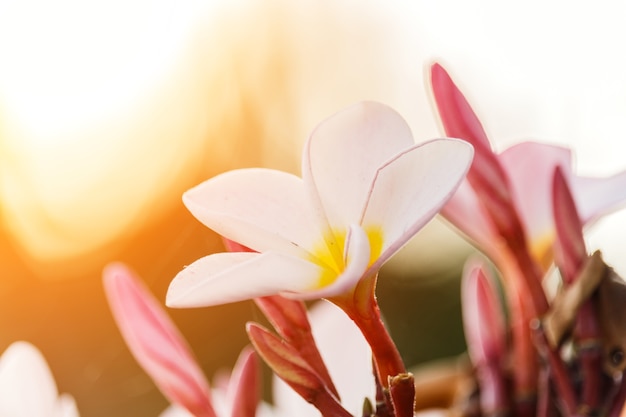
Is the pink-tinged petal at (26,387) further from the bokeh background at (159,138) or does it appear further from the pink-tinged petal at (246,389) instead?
the bokeh background at (159,138)

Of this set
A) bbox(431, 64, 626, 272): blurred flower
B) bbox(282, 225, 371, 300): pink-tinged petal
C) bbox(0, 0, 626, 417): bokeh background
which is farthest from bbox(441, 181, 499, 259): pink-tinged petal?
bbox(0, 0, 626, 417): bokeh background

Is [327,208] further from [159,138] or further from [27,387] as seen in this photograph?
[159,138]

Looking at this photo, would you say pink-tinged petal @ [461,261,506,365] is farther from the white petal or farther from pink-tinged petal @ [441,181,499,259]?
the white petal

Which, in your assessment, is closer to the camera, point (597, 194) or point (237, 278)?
point (237, 278)

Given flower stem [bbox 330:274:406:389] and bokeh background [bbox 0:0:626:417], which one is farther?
bokeh background [bbox 0:0:626:417]

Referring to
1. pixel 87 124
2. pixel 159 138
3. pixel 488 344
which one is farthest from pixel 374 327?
pixel 159 138

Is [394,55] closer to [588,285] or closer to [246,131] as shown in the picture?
[246,131]

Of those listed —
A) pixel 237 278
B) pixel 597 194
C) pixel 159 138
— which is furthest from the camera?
pixel 159 138

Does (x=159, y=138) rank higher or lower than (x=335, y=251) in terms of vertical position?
lower
